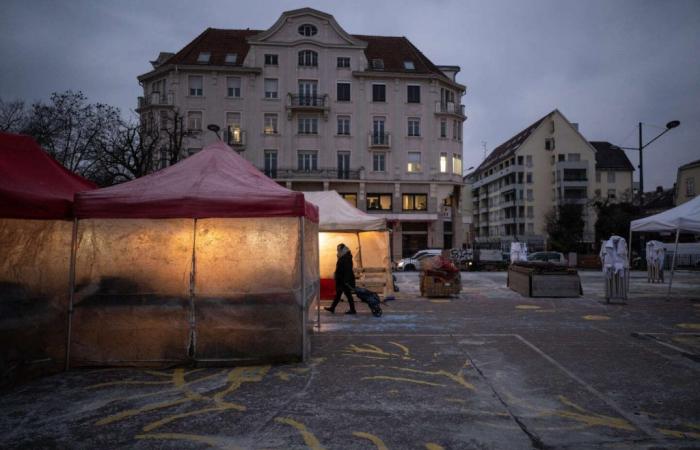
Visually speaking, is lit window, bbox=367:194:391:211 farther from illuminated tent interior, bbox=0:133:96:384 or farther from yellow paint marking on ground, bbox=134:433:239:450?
yellow paint marking on ground, bbox=134:433:239:450

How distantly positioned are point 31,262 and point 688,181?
63.5 m

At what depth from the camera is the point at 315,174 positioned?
140ft

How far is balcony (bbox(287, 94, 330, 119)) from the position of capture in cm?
4272

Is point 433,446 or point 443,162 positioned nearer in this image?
point 433,446

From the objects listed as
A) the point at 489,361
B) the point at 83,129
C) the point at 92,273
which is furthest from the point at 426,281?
the point at 83,129

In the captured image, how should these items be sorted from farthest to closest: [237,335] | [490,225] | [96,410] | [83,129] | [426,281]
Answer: [490,225]
[83,129]
[426,281]
[237,335]
[96,410]

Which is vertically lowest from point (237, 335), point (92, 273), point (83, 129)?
point (237, 335)

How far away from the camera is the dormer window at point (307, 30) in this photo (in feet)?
142

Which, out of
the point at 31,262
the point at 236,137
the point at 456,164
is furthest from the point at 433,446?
the point at 456,164

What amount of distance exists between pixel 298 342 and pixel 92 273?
3.32 metres

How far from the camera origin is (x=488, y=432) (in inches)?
171

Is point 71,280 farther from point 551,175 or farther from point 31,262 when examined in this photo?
point 551,175

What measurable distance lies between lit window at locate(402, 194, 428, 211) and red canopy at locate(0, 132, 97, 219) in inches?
1494

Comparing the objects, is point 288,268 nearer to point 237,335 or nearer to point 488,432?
point 237,335
